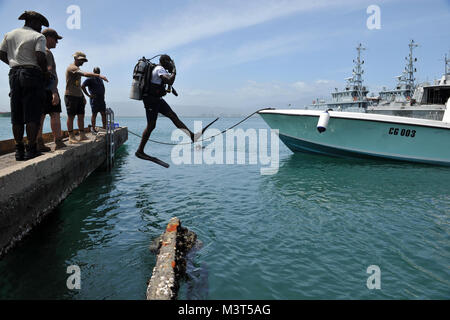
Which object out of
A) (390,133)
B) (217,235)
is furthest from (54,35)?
(390,133)

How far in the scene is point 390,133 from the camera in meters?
12.9

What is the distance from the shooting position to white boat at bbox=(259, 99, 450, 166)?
1250 centimetres

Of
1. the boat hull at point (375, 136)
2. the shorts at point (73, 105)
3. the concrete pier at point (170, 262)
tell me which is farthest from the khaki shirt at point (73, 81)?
the boat hull at point (375, 136)

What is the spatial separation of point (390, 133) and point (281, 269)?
11.1 meters

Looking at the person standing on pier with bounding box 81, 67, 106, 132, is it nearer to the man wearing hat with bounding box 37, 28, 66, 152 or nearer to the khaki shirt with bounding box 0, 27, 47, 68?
the man wearing hat with bounding box 37, 28, 66, 152

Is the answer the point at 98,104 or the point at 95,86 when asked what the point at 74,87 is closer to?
the point at 95,86

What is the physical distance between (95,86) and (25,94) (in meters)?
5.47

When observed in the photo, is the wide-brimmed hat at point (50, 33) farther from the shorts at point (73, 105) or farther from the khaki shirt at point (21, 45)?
the shorts at point (73, 105)

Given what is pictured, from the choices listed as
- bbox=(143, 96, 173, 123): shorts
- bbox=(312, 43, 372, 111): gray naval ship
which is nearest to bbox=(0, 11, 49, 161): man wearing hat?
bbox=(143, 96, 173, 123): shorts

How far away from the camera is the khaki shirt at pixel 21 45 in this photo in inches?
184
